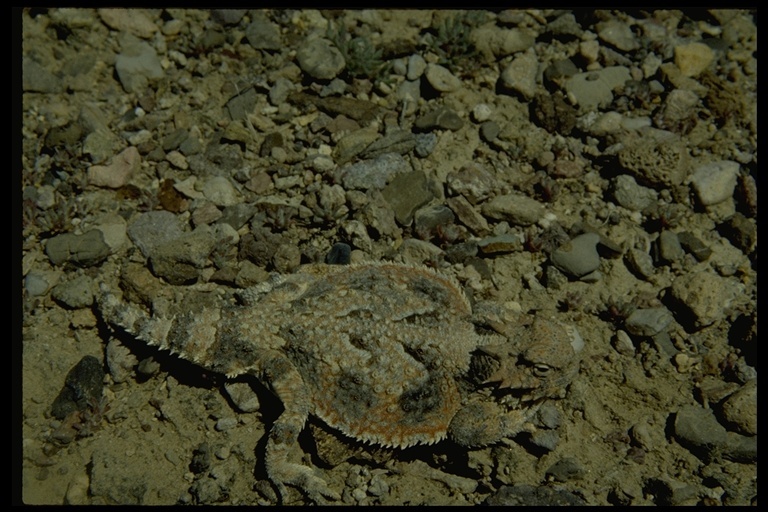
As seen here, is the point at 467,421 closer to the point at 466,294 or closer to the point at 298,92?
the point at 466,294

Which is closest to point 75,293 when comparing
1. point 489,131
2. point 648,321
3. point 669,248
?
point 489,131

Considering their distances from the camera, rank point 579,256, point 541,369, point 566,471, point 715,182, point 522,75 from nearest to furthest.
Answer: point 541,369, point 566,471, point 579,256, point 715,182, point 522,75

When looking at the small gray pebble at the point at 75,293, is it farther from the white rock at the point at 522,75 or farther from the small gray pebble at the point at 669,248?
A: the small gray pebble at the point at 669,248

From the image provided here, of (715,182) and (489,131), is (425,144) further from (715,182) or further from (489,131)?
(715,182)

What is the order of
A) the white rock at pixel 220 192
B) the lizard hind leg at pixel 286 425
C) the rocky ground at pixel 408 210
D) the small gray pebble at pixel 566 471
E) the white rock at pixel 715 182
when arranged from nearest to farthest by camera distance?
the lizard hind leg at pixel 286 425 → the small gray pebble at pixel 566 471 → the rocky ground at pixel 408 210 → the white rock at pixel 715 182 → the white rock at pixel 220 192

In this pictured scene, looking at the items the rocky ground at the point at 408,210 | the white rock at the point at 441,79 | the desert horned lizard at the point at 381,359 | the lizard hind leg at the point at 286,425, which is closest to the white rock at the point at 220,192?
the rocky ground at the point at 408,210
